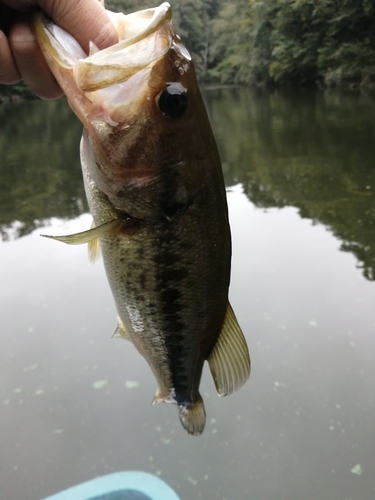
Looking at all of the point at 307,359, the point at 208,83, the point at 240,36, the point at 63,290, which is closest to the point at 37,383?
the point at 63,290

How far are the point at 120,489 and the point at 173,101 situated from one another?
230cm

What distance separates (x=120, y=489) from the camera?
8.75ft

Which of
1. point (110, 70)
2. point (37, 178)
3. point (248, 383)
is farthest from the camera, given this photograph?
point (37, 178)

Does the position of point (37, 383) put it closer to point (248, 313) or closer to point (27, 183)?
point (248, 313)

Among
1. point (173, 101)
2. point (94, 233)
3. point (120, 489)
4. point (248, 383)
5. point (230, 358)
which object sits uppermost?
point (173, 101)

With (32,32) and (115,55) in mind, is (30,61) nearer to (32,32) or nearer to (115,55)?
(32,32)

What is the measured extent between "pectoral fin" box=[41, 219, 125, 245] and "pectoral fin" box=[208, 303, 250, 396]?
475 mm

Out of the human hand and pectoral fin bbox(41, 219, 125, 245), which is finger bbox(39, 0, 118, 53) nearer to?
the human hand

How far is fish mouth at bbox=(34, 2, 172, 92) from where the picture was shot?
3.79 feet

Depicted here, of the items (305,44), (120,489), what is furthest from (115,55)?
(305,44)

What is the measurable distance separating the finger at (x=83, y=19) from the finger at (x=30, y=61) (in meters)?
0.10

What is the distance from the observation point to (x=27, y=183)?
38.0 feet

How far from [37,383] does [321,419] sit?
2537 millimetres

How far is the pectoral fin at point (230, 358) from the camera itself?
1.57 metres
